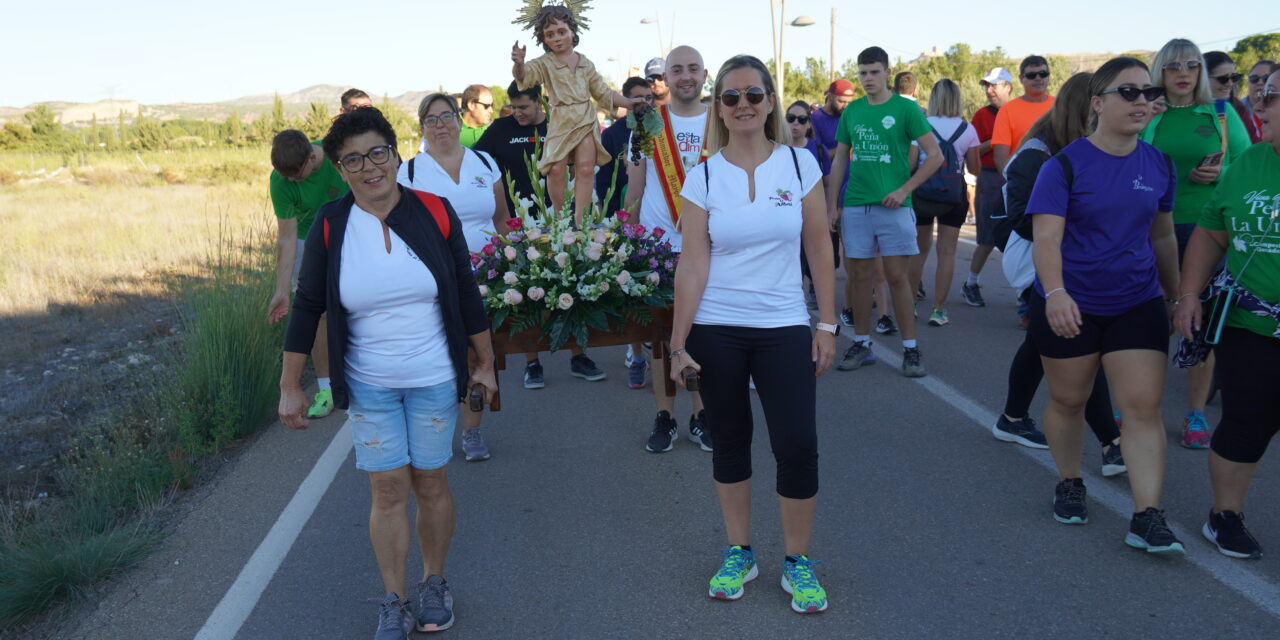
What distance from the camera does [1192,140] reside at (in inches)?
218

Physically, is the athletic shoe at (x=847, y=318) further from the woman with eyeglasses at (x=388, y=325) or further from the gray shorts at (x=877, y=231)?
the woman with eyeglasses at (x=388, y=325)

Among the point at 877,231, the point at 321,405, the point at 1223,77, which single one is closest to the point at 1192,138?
the point at 1223,77

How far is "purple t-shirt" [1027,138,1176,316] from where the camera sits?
429 cm

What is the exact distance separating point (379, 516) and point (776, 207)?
1.84m

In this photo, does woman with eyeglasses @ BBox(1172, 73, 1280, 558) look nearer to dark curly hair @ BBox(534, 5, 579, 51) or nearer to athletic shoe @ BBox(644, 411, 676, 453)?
athletic shoe @ BBox(644, 411, 676, 453)

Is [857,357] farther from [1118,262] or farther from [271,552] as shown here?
[271,552]

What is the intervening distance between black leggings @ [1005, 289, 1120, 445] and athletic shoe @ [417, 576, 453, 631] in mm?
2949

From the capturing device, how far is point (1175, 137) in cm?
557

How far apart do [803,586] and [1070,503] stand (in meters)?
1.51

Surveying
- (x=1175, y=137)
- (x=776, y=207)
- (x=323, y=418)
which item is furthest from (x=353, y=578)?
(x=1175, y=137)

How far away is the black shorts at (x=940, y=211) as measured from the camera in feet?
31.4

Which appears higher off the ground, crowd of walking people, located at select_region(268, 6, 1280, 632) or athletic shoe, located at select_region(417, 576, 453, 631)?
crowd of walking people, located at select_region(268, 6, 1280, 632)

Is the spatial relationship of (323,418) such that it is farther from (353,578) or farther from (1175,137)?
(1175,137)

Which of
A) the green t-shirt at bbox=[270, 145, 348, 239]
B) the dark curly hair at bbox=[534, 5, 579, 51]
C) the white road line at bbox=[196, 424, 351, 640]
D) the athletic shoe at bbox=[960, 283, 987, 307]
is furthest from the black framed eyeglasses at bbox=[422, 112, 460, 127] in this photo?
the athletic shoe at bbox=[960, 283, 987, 307]
